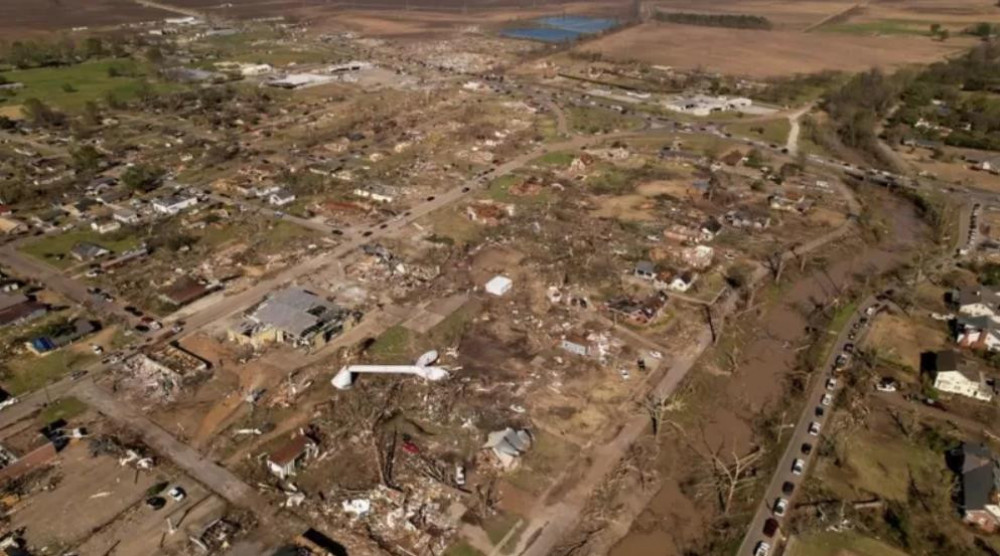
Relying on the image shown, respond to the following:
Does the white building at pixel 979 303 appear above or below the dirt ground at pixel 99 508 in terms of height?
above

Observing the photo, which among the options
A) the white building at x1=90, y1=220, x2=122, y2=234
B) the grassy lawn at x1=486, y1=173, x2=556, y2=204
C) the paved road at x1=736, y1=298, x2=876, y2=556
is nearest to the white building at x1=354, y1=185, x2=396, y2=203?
the grassy lawn at x1=486, y1=173, x2=556, y2=204

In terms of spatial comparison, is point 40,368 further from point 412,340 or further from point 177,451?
point 412,340

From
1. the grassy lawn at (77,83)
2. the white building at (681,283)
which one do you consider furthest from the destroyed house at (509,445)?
the grassy lawn at (77,83)

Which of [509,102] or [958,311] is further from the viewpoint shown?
[509,102]

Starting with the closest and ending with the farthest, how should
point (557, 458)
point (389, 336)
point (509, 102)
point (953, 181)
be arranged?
1. point (557, 458)
2. point (389, 336)
3. point (953, 181)
4. point (509, 102)

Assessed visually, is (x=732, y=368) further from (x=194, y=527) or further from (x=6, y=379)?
(x=6, y=379)

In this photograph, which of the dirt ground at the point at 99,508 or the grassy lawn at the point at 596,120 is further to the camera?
the grassy lawn at the point at 596,120

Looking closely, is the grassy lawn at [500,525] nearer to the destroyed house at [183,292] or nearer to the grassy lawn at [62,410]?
the grassy lawn at [62,410]

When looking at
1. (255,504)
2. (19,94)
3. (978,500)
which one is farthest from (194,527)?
(19,94)
